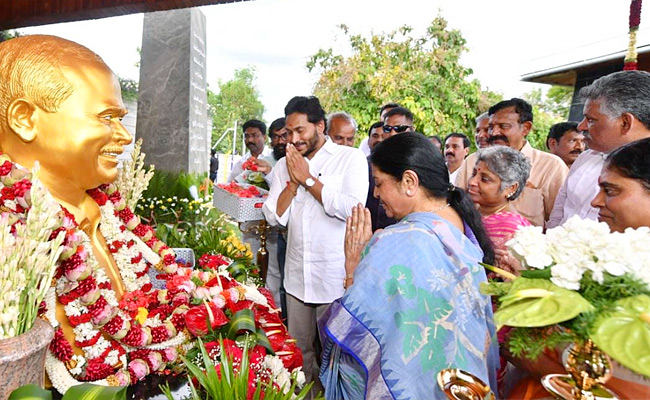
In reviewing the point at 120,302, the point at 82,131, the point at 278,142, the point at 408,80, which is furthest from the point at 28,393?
the point at 408,80

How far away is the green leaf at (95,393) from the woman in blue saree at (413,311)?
0.90 meters

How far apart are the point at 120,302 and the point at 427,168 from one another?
1373 millimetres

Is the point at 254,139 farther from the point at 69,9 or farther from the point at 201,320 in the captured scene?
the point at 201,320

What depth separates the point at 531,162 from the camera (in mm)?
3723

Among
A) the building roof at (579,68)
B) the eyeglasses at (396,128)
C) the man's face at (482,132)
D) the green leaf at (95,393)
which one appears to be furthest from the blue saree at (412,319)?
the building roof at (579,68)

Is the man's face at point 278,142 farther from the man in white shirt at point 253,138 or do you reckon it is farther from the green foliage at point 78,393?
the green foliage at point 78,393

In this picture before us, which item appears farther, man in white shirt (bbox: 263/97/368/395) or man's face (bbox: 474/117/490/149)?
man's face (bbox: 474/117/490/149)

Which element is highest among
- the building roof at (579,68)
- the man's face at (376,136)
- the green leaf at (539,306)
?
the building roof at (579,68)

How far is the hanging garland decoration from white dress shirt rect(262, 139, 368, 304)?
A: 7.67ft

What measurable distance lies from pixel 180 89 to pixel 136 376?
613 centimetres

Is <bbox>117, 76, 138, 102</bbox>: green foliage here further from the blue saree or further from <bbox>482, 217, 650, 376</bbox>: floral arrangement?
<bbox>482, 217, 650, 376</bbox>: floral arrangement

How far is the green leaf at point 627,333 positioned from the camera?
0.85m

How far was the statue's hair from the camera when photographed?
1.49 meters

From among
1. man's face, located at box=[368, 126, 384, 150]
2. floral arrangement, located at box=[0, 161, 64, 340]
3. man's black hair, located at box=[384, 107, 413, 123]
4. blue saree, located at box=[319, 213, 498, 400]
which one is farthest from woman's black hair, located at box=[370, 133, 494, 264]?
man's face, located at box=[368, 126, 384, 150]
